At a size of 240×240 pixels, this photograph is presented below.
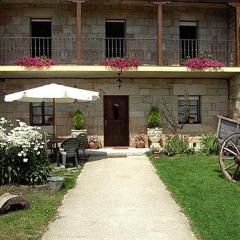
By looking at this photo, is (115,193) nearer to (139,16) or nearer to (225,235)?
(225,235)

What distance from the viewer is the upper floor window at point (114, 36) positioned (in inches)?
659

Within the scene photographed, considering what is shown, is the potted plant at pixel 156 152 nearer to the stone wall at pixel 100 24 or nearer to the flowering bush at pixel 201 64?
the flowering bush at pixel 201 64

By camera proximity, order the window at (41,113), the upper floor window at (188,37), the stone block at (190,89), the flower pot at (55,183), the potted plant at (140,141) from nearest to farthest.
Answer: the flower pot at (55,183), the potted plant at (140,141), the window at (41,113), the stone block at (190,89), the upper floor window at (188,37)

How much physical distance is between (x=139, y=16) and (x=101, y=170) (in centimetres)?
762

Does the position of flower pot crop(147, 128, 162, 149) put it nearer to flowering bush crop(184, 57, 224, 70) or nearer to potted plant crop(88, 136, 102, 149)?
potted plant crop(88, 136, 102, 149)

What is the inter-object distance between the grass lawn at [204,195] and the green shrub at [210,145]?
1.53 m

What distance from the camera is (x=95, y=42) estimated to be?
16484mm

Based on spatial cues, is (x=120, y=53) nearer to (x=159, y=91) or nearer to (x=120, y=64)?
(x=159, y=91)

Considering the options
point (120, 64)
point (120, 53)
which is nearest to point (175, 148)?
point (120, 64)

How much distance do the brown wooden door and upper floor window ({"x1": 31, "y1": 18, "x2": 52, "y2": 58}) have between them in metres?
3.09

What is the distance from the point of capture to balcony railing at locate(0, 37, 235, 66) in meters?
16.2

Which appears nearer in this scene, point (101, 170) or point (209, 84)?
point (101, 170)

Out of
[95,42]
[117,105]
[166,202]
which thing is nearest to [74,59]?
[95,42]

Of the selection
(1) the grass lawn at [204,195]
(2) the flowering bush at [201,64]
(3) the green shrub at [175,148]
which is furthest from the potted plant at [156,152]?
(2) the flowering bush at [201,64]
